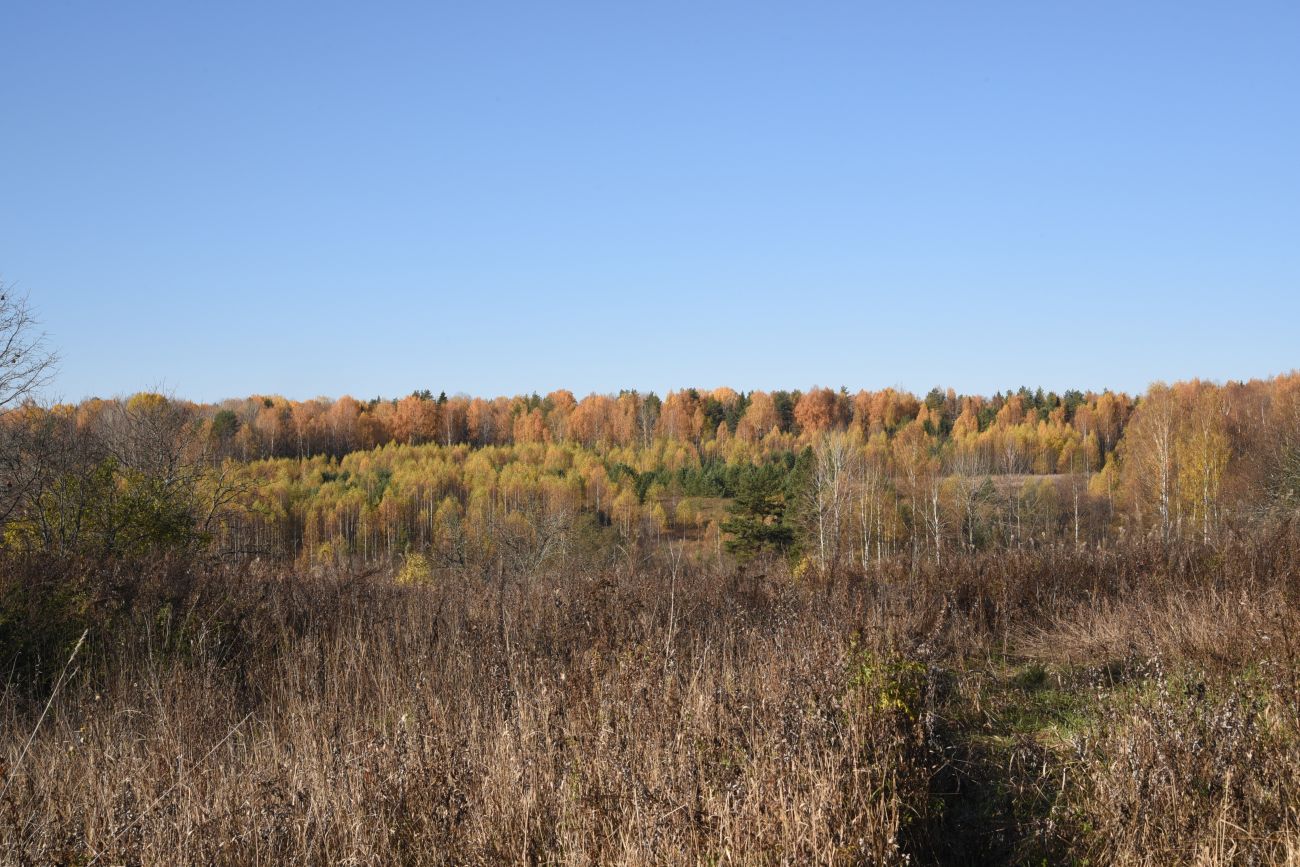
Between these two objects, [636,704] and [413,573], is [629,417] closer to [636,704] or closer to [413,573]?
[413,573]

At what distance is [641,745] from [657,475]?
→ 271 feet

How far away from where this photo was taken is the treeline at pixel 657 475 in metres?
18.7

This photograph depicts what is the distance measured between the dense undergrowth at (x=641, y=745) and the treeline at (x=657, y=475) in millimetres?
4859

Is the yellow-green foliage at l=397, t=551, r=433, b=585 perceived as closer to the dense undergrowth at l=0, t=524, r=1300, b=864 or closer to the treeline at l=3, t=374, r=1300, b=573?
the treeline at l=3, t=374, r=1300, b=573

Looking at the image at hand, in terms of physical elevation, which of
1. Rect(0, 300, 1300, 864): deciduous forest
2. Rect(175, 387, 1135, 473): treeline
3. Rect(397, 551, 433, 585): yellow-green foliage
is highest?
Rect(175, 387, 1135, 473): treeline

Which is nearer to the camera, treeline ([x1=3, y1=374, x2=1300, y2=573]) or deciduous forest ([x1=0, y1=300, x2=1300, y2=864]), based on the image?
deciduous forest ([x1=0, y1=300, x2=1300, y2=864])

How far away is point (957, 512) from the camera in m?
51.2

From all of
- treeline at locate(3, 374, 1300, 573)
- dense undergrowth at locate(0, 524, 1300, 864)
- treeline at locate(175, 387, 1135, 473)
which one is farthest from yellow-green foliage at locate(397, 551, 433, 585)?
Result: treeline at locate(175, 387, 1135, 473)

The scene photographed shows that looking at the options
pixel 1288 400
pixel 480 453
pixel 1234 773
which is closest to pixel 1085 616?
pixel 1234 773

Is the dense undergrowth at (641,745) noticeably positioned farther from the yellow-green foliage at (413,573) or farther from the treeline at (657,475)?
the treeline at (657,475)

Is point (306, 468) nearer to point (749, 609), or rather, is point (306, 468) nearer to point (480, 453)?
point (480, 453)

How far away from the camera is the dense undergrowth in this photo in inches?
152

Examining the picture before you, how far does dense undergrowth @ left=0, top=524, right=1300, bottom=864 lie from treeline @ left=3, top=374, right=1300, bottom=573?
4.86m

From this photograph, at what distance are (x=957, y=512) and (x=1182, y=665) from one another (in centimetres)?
4612
